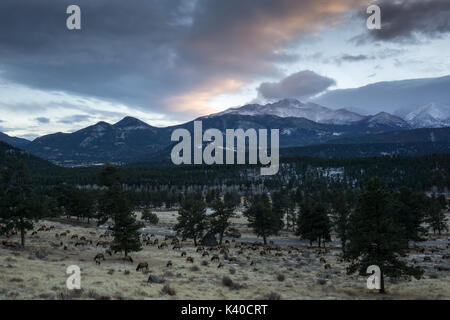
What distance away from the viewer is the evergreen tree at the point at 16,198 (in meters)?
33.8

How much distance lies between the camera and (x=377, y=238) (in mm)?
23266

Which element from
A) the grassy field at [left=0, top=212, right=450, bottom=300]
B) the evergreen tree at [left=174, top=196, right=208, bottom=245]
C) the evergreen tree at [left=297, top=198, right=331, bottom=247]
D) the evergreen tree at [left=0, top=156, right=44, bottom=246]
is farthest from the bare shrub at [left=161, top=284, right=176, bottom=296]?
the evergreen tree at [left=297, top=198, right=331, bottom=247]

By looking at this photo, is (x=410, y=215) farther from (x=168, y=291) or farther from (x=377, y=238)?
(x=168, y=291)

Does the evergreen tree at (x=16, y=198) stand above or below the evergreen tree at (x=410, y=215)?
above

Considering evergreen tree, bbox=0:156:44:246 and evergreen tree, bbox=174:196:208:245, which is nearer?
evergreen tree, bbox=0:156:44:246

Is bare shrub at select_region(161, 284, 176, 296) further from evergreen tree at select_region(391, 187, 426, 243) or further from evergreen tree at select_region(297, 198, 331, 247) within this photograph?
evergreen tree at select_region(297, 198, 331, 247)

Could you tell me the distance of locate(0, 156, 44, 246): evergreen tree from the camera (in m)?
33.8

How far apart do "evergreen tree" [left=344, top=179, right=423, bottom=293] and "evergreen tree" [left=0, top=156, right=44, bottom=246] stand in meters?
32.5

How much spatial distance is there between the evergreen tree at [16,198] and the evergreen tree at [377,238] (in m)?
32.5

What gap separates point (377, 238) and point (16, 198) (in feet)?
115

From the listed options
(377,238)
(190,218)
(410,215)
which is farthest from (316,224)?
(377,238)

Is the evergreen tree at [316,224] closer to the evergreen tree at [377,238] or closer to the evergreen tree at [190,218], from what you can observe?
the evergreen tree at [190,218]

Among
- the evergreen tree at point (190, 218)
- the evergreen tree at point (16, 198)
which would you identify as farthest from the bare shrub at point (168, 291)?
the evergreen tree at point (190, 218)
